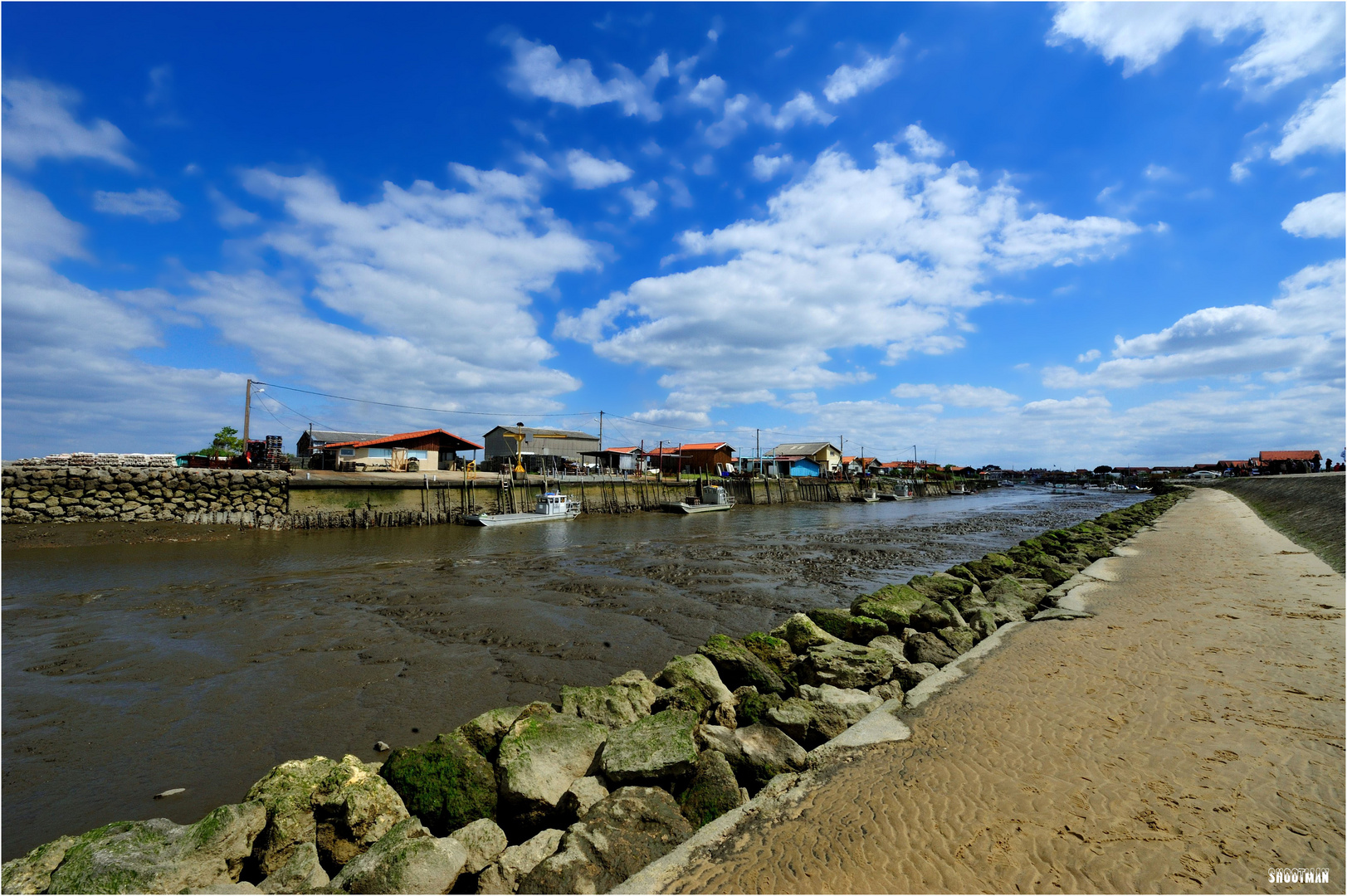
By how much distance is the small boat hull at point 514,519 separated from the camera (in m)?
36.9

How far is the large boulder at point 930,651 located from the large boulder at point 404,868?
23.3ft

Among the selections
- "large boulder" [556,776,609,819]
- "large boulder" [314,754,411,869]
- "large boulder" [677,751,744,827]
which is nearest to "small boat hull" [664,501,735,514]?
"large boulder" [677,751,744,827]

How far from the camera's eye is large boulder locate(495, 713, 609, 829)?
4.96 m

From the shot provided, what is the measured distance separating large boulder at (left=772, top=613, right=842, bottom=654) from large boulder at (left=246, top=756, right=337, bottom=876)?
6.64 m

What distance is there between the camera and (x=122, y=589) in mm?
16562

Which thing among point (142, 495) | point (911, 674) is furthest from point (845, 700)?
point (142, 495)

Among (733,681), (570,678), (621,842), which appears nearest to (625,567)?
(570,678)

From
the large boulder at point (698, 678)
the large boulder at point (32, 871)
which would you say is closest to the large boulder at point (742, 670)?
the large boulder at point (698, 678)

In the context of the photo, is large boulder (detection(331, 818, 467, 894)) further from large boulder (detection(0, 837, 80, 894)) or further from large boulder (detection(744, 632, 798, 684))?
large boulder (detection(744, 632, 798, 684))

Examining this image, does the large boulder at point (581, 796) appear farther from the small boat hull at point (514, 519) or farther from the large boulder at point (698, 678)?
the small boat hull at point (514, 519)

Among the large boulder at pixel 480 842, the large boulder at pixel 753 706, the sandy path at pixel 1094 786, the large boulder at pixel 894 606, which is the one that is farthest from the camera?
the large boulder at pixel 894 606

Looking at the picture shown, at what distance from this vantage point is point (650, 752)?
5.29m

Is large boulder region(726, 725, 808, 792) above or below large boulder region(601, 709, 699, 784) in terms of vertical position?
below

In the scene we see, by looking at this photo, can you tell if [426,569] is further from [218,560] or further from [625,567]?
[218,560]
